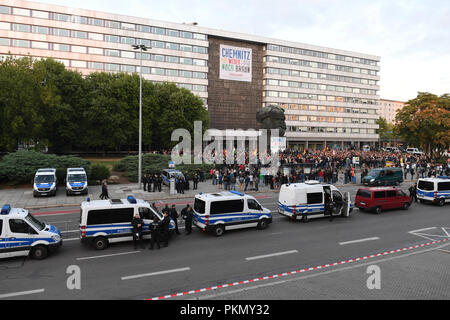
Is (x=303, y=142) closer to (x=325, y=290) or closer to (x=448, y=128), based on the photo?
(x=448, y=128)

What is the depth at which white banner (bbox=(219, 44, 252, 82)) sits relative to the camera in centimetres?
7319

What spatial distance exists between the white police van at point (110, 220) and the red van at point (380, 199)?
13.6 metres

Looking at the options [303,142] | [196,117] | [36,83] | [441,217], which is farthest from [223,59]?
[441,217]

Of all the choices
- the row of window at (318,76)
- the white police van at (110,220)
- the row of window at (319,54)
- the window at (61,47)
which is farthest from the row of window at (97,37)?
the white police van at (110,220)

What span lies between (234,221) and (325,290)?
678 cm

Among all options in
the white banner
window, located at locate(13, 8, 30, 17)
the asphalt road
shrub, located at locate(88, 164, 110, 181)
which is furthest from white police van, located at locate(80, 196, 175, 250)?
the white banner

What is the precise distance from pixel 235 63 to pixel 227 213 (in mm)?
A: 65506

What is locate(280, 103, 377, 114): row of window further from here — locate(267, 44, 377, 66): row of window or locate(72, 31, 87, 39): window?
locate(72, 31, 87, 39): window

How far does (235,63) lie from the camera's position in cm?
7531

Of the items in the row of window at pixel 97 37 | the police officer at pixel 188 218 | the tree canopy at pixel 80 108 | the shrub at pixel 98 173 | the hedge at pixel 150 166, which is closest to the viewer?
the police officer at pixel 188 218

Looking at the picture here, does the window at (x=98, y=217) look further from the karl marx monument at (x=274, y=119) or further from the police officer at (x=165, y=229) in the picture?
the karl marx monument at (x=274, y=119)

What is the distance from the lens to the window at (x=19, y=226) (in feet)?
37.3

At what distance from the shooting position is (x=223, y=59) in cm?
7319
